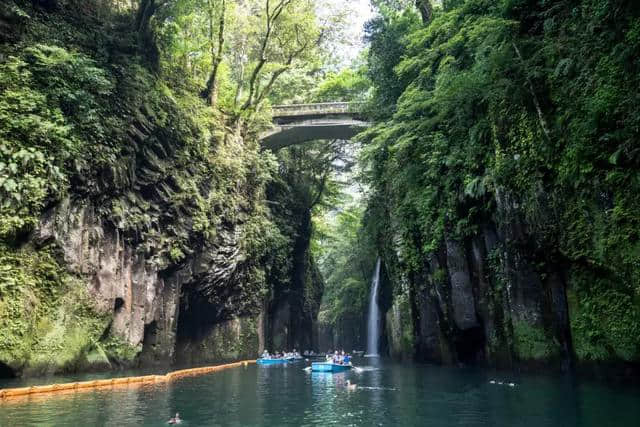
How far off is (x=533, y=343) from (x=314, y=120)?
23323 mm

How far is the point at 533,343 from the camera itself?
16453mm

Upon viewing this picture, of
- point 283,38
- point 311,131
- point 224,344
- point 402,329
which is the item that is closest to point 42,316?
point 224,344

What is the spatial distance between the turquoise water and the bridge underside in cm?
2170

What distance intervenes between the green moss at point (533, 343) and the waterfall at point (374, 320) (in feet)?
76.3

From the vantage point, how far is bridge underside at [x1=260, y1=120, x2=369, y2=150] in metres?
35.2

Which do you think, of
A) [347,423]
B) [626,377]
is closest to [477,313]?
[626,377]

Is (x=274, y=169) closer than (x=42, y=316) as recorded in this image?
No

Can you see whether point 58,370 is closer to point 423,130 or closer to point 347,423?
point 347,423

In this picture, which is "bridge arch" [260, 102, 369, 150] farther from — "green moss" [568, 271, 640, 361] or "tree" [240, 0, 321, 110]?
"green moss" [568, 271, 640, 361]

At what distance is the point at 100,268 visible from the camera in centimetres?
1909

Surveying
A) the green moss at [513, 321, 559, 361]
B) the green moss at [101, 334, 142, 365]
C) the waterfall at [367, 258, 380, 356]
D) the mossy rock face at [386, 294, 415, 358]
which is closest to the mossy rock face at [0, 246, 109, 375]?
the green moss at [101, 334, 142, 365]

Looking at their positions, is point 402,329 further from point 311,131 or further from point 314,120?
point 314,120

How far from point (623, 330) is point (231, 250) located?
68.2 ft

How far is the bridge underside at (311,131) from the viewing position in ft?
115
